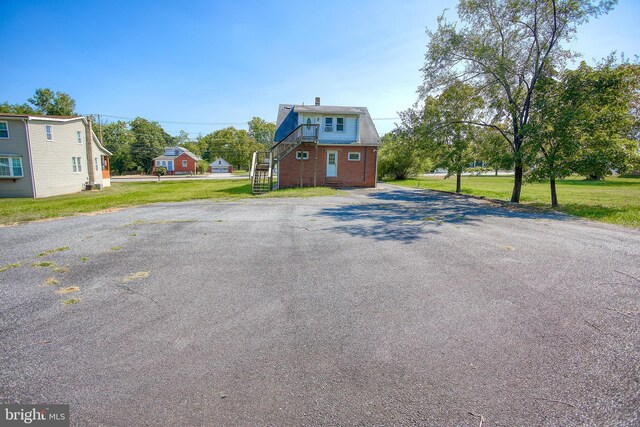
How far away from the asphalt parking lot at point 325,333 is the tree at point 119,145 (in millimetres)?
60557

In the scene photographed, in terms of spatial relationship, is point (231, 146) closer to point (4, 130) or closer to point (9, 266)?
point (4, 130)

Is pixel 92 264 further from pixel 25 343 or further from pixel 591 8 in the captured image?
pixel 591 8

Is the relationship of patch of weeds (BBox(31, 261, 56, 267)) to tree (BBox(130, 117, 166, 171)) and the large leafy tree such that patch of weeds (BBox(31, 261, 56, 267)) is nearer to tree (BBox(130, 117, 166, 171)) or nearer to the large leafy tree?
the large leafy tree

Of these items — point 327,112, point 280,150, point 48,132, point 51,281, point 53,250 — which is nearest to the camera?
point 51,281

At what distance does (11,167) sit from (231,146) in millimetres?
60533

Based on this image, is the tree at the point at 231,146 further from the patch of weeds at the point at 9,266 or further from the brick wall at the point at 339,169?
the patch of weeds at the point at 9,266

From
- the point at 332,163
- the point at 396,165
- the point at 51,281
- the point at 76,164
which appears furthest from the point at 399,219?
the point at 396,165

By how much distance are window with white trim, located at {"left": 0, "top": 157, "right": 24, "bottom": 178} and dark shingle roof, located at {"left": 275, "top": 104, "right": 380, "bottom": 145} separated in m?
16.2

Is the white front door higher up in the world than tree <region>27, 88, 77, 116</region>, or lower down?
lower down

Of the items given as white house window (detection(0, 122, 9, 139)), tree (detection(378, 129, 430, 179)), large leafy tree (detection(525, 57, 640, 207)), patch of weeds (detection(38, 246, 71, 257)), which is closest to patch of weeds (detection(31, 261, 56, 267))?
patch of weeds (detection(38, 246, 71, 257))

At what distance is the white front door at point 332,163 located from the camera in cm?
2214

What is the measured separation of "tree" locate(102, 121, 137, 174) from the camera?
5759 cm

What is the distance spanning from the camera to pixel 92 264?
16.9ft

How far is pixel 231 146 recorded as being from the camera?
254 feet
